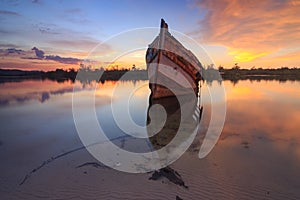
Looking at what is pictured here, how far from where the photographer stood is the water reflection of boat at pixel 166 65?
40.1 feet

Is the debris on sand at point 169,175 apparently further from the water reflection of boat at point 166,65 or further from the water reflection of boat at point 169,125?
the water reflection of boat at point 166,65

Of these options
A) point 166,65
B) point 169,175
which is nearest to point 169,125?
point 169,175

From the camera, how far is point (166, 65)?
41.7ft

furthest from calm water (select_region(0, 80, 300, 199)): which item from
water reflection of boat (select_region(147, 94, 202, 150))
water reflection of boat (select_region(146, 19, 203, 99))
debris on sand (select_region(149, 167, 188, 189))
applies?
water reflection of boat (select_region(146, 19, 203, 99))

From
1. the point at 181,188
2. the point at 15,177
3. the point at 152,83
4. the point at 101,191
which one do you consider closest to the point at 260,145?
the point at 181,188

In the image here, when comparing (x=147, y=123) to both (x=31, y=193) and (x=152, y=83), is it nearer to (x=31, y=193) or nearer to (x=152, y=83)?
(x=152, y=83)

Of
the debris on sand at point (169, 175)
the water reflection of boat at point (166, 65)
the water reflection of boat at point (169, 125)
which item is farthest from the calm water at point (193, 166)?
the water reflection of boat at point (166, 65)

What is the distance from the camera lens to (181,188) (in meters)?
3.65

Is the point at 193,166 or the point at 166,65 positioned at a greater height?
the point at 166,65

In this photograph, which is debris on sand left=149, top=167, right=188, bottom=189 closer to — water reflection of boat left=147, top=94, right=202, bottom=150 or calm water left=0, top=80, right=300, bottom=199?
calm water left=0, top=80, right=300, bottom=199

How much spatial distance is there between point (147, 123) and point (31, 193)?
5.95 metres

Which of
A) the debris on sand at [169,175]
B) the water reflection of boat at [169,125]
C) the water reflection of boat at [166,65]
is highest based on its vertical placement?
the water reflection of boat at [166,65]

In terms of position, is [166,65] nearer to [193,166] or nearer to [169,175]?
[193,166]

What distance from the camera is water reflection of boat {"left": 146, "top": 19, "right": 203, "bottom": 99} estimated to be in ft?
40.1
